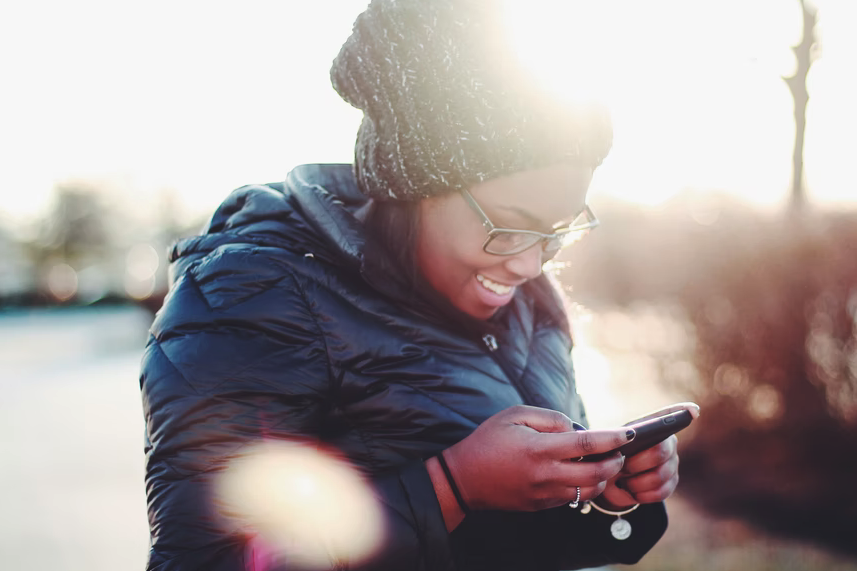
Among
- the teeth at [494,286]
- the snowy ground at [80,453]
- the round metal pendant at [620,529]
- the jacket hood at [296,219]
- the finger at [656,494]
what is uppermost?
the jacket hood at [296,219]

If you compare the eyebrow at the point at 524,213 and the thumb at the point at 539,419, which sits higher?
the eyebrow at the point at 524,213

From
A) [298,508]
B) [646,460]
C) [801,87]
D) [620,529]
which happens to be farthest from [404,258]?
[801,87]

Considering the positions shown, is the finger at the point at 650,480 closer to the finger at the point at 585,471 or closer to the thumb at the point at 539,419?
the finger at the point at 585,471

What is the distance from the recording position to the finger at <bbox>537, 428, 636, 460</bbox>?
150 cm

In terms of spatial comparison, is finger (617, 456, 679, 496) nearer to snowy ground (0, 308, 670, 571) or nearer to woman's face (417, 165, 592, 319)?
woman's face (417, 165, 592, 319)

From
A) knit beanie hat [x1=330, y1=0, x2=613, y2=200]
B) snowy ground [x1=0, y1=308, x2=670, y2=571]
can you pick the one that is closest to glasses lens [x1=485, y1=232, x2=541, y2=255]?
knit beanie hat [x1=330, y1=0, x2=613, y2=200]

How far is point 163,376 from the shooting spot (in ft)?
4.96

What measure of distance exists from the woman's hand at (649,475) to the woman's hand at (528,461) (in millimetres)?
195

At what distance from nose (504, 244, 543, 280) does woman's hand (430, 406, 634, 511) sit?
16.2 inches

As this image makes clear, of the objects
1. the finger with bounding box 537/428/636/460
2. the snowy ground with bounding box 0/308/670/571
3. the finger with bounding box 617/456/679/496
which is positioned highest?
the finger with bounding box 537/428/636/460

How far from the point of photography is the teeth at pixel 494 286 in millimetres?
1872

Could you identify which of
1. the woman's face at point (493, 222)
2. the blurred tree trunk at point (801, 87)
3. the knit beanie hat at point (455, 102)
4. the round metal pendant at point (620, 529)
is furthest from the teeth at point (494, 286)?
the blurred tree trunk at point (801, 87)

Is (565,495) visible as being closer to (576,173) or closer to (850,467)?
(576,173)

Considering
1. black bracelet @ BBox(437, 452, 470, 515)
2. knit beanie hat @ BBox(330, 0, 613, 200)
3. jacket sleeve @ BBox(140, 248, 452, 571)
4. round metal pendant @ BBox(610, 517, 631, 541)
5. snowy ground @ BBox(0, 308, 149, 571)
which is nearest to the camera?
jacket sleeve @ BBox(140, 248, 452, 571)
